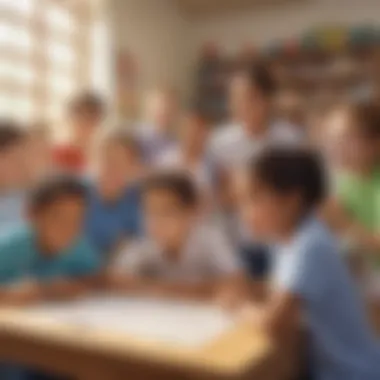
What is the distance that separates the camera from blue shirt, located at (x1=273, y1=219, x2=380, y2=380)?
0.54m

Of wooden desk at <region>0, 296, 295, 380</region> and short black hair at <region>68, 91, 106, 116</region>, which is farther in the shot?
short black hair at <region>68, 91, 106, 116</region>

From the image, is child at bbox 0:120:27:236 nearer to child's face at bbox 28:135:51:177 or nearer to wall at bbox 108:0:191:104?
child's face at bbox 28:135:51:177

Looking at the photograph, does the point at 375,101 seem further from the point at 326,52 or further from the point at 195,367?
the point at 195,367

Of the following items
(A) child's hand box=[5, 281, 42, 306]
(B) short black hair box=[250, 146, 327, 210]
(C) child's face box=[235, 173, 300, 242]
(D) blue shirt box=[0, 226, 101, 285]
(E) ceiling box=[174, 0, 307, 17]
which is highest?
(E) ceiling box=[174, 0, 307, 17]

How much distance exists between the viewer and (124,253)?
2.14ft

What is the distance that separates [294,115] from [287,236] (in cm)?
9

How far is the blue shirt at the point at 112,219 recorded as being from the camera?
0.64m

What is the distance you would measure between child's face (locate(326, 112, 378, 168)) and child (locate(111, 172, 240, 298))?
0.39 ft

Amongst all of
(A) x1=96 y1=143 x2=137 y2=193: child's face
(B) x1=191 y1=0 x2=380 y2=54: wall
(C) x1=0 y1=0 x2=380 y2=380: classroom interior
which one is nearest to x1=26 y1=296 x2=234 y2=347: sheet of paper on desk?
(C) x1=0 y1=0 x2=380 y2=380: classroom interior

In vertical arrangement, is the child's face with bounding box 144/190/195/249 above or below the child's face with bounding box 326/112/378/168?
below

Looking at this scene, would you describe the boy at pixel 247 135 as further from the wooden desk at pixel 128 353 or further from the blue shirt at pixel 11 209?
the blue shirt at pixel 11 209

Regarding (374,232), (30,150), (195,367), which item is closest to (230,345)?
(195,367)

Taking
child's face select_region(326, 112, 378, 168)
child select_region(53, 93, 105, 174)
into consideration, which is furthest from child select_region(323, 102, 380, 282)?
child select_region(53, 93, 105, 174)

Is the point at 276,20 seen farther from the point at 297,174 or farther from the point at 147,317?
the point at 147,317
